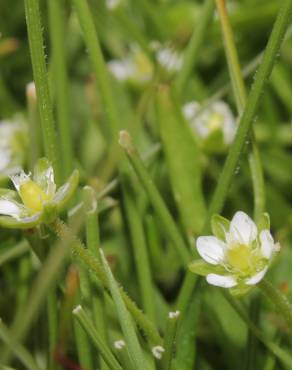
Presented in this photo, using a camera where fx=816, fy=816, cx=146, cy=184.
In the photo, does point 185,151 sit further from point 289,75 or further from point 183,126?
point 289,75

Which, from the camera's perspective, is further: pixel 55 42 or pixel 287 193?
pixel 287 193

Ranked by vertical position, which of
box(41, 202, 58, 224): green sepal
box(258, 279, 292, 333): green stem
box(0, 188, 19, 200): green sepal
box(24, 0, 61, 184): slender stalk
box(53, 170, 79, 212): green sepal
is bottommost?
box(258, 279, 292, 333): green stem

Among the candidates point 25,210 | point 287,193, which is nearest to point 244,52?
point 287,193

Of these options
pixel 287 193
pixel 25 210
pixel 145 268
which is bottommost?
pixel 287 193

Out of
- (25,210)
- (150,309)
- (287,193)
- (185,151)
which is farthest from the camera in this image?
(287,193)

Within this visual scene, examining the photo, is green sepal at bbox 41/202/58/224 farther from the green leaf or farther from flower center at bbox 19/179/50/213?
the green leaf

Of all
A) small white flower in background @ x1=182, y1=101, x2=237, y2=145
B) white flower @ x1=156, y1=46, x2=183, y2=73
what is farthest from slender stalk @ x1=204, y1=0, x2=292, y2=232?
white flower @ x1=156, y1=46, x2=183, y2=73

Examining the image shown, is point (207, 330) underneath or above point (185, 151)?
underneath
